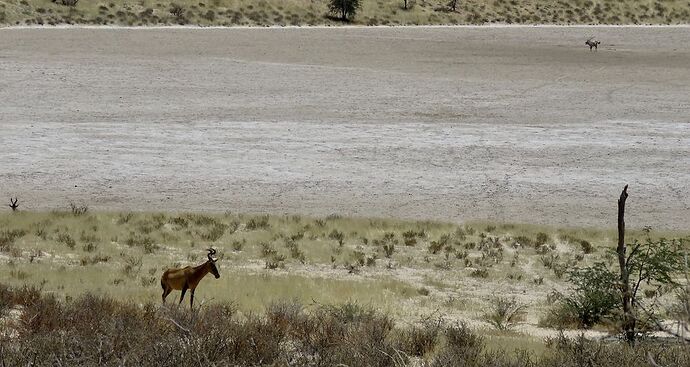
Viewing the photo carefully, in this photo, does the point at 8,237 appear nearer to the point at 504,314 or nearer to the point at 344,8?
the point at 504,314

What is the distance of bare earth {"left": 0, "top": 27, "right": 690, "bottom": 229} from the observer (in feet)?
84.0

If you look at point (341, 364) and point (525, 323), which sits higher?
point (341, 364)

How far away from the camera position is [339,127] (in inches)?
1287

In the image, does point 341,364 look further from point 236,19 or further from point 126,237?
point 236,19

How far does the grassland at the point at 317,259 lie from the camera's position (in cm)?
1464

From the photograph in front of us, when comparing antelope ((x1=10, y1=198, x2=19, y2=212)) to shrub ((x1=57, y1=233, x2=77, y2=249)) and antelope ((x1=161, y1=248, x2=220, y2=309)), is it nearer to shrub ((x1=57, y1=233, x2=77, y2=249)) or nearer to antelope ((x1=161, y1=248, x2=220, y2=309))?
shrub ((x1=57, y1=233, x2=77, y2=249))

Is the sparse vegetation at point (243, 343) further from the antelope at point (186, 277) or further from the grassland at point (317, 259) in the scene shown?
the grassland at point (317, 259)

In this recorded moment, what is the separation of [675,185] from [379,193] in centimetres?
804

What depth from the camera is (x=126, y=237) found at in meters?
20.5

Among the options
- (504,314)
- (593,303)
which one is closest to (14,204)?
(504,314)

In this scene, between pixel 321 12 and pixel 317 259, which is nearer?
pixel 317 259

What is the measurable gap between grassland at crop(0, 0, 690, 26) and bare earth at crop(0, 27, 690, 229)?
3621 mm

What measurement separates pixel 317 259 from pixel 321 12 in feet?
146

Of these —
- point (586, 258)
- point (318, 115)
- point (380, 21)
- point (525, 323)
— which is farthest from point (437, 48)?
point (525, 323)
